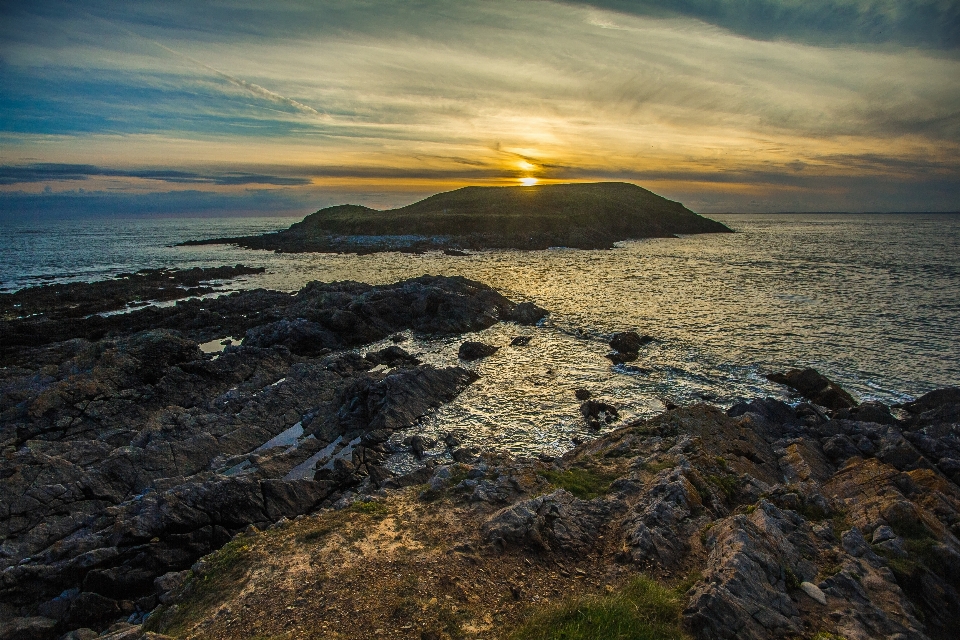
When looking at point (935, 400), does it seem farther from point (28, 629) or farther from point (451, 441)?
point (28, 629)

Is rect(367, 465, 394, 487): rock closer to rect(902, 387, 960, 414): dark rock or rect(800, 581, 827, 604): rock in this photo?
rect(800, 581, 827, 604): rock

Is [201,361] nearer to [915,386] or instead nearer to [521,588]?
[521,588]

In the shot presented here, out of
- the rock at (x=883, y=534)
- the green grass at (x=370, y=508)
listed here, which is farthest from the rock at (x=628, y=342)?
the green grass at (x=370, y=508)

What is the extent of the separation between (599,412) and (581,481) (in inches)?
396

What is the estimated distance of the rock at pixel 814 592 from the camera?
9516 mm

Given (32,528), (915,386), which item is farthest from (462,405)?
(915,386)

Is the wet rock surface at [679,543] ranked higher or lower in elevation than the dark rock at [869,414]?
higher

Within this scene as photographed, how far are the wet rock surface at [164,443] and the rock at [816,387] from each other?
20.7 metres

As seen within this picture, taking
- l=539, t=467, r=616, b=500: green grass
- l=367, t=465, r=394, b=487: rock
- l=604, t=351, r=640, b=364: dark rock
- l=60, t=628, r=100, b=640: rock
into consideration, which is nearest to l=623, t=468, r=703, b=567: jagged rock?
l=539, t=467, r=616, b=500: green grass

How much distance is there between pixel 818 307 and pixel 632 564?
50.9m

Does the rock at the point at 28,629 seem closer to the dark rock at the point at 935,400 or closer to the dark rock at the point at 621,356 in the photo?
the dark rock at the point at 621,356

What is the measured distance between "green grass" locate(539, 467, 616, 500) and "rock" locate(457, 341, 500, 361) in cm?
1838

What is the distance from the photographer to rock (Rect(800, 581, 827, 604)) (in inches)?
375

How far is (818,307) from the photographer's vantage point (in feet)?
160
